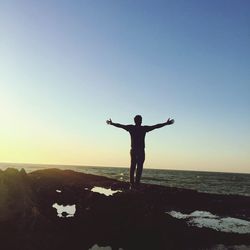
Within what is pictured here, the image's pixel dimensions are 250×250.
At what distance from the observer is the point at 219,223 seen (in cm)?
1210

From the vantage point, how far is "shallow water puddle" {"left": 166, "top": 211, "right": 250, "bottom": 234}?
10883 mm

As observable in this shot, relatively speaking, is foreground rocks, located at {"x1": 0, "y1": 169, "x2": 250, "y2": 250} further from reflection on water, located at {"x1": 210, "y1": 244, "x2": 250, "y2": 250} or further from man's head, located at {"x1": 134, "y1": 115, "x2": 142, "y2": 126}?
man's head, located at {"x1": 134, "y1": 115, "x2": 142, "y2": 126}

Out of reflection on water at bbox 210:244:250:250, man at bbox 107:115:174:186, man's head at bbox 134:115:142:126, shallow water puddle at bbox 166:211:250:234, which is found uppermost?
man's head at bbox 134:115:142:126

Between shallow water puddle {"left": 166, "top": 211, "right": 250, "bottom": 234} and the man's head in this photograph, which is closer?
shallow water puddle {"left": 166, "top": 211, "right": 250, "bottom": 234}

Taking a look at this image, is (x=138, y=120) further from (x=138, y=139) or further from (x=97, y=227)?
(x=97, y=227)

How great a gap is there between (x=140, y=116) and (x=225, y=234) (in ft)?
17.9

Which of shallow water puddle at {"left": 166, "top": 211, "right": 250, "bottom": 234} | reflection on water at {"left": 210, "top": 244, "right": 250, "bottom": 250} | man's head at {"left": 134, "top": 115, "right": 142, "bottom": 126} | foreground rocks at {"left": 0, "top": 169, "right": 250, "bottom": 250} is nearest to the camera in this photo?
foreground rocks at {"left": 0, "top": 169, "right": 250, "bottom": 250}

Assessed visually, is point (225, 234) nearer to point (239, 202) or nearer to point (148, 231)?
point (148, 231)

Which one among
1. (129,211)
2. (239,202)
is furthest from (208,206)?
(129,211)

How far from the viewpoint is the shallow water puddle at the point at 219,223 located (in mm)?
10883

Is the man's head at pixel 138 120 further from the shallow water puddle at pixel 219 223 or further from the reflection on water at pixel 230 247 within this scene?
the reflection on water at pixel 230 247

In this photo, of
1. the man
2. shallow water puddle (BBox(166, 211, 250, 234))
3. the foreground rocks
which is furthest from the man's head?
shallow water puddle (BBox(166, 211, 250, 234))

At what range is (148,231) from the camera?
8.52 metres

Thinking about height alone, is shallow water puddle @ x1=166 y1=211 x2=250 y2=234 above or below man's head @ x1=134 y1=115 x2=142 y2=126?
below
